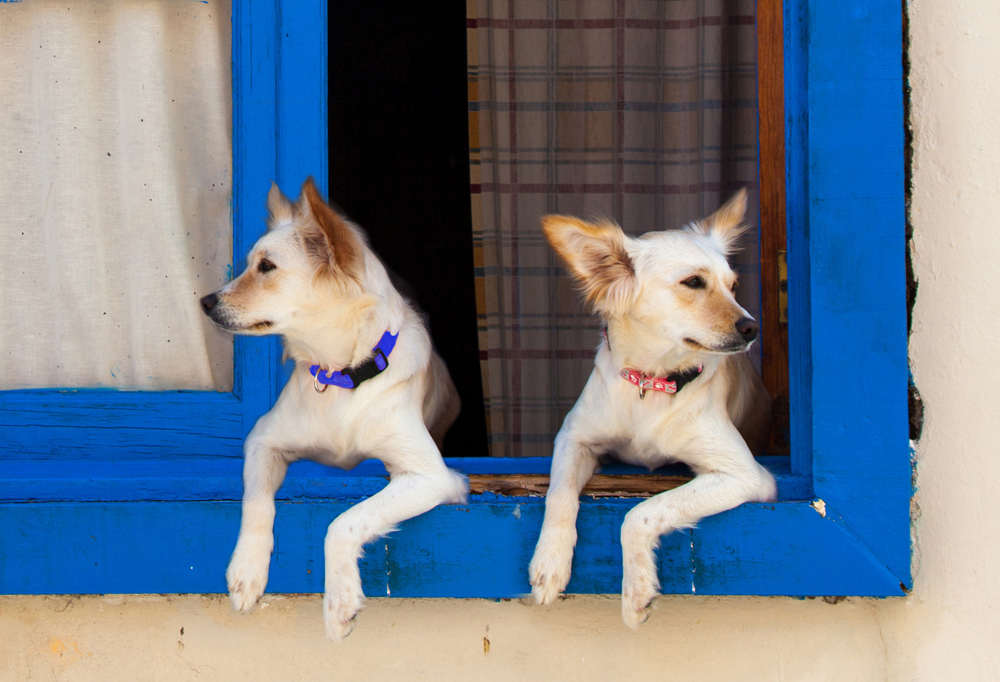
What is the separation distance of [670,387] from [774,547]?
0.42 m

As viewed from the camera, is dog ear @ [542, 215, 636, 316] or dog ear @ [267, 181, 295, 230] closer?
dog ear @ [542, 215, 636, 316]

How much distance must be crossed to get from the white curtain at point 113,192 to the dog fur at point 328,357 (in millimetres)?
318

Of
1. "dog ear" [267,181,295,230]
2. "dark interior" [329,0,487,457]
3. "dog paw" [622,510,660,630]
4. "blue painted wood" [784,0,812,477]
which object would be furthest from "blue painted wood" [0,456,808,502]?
"dark interior" [329,0,487,457]

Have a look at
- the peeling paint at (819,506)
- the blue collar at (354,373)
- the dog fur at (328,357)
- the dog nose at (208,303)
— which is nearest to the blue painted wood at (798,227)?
the peeling paint at (819,506)

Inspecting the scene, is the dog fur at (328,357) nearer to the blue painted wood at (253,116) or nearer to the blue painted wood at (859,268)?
the blue painted wood at (253,116)

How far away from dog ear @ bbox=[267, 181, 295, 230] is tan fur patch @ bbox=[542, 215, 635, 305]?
67cm

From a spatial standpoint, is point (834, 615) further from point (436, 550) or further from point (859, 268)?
point (436, 550)

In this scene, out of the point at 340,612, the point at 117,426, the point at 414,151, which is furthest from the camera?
the point at 414,151

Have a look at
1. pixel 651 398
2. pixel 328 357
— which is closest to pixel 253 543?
pixel 328 357

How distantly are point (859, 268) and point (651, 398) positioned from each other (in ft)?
1.78

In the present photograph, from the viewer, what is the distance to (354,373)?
2027 millimetres

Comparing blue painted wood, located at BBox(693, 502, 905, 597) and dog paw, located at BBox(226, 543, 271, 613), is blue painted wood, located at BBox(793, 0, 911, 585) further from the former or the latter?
dog paw, located at BBox(226, 543, 271, 613)

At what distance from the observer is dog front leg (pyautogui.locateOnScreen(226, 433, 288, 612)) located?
1746 mm

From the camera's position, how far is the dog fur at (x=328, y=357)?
1879mm
